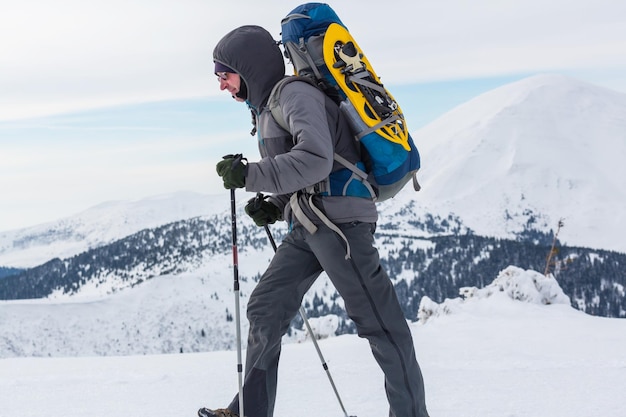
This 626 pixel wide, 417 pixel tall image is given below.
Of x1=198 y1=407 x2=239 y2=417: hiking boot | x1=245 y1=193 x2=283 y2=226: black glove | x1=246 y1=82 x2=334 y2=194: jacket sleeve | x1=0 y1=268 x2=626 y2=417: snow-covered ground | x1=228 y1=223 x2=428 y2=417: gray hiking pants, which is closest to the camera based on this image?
x1=246 y1=82 x2=334 y2=194: jacket sleeve

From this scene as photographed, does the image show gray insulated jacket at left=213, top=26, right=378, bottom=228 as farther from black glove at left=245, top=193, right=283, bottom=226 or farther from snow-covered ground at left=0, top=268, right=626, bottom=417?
snow-covered ground at left=0, top=268, right=626, bottom=417

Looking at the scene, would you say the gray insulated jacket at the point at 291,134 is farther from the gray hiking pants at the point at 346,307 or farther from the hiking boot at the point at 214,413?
the hiking boot at the point at 214,413

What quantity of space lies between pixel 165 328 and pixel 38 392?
605 feet

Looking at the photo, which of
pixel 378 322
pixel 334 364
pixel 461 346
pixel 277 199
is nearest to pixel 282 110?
pixel 277 199

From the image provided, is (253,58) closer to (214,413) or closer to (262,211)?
(262,211)

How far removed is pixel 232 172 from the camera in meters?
3.33

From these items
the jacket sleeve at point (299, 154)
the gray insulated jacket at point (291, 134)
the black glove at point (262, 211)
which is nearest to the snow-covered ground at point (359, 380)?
the black glove at point (262, 211)

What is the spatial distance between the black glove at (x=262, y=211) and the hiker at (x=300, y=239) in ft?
0.73

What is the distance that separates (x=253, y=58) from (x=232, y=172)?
763mm

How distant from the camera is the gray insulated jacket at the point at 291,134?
3.31m

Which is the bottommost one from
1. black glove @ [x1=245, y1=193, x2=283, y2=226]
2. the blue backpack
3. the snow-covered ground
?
the snow-covered ground

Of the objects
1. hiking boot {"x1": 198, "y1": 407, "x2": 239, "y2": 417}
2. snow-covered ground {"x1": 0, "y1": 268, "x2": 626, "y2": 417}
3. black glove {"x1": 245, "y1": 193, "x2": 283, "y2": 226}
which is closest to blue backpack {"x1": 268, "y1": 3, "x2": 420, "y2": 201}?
black glove {"x1": 245, "y1": 193, "x2": 283, "y2": 226}

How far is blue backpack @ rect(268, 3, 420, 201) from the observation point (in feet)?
11.6

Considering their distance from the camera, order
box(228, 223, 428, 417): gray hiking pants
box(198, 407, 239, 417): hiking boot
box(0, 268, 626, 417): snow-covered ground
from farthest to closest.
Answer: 1. box(0, 268, 626, 417): snow-covered ground
2. box(198, 407, 239, 417): hiking boot
3. box(228, 223, 428, 417): gray hiking pants
